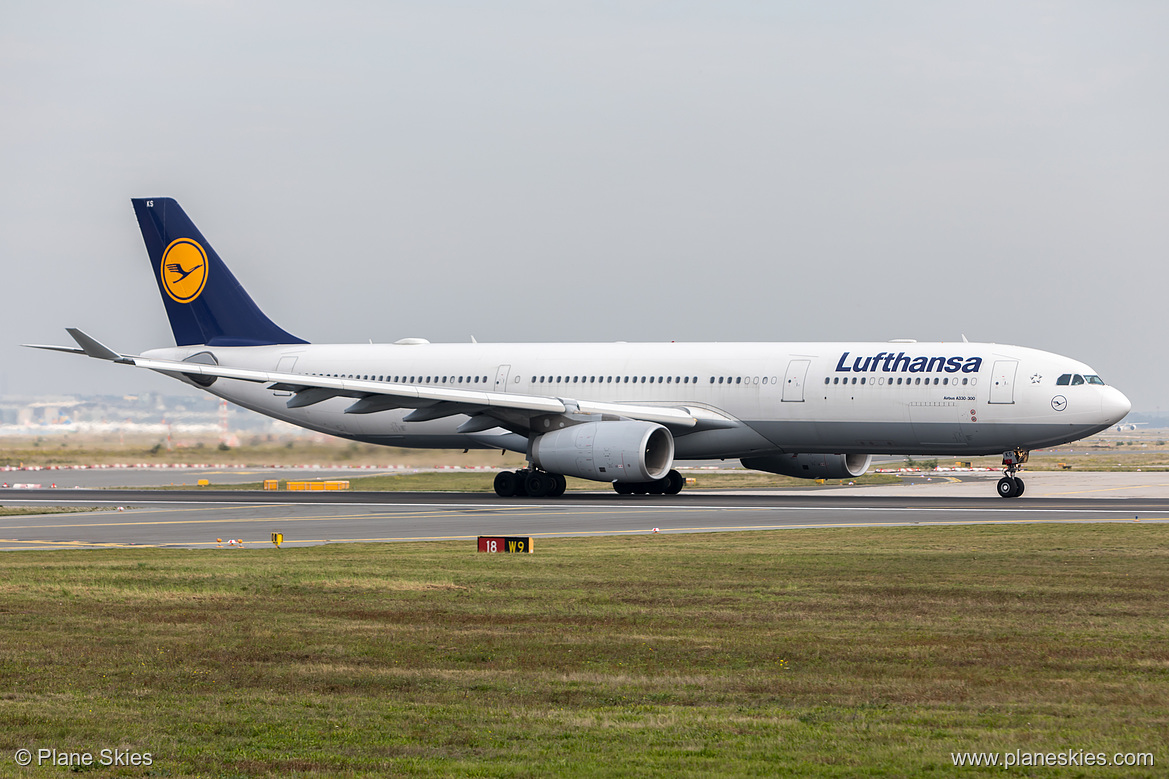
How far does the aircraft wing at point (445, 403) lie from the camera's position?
1476 inches

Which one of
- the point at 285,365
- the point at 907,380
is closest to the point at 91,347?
the point at 285,365

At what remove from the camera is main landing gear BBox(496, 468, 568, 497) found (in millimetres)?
38781

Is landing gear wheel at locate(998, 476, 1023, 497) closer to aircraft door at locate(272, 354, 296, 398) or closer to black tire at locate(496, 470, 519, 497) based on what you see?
black tire at locate(496, 470, 519, 497)

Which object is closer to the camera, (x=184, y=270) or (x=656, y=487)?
(x=656, y=487)

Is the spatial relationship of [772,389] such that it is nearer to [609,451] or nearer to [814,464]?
[814,464]

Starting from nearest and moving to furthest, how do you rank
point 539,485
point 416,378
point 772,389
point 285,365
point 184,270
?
point 772,389 < point 539,485 < point 416,378 < point 285,365 < point 184,270

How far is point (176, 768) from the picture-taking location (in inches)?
317

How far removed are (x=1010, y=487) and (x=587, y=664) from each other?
27722mm

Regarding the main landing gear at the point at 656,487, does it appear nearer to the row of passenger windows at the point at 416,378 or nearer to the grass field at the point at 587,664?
the row of passenger windows at the point at 416,378

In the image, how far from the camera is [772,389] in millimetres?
37312

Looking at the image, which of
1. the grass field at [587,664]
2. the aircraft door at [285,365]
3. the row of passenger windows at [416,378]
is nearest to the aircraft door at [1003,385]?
the row of passenger windows at [416,378]

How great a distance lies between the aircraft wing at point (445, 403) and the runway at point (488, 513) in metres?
2.26

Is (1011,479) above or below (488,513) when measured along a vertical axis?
above

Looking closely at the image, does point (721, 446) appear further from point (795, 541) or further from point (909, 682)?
point (909, 682)
